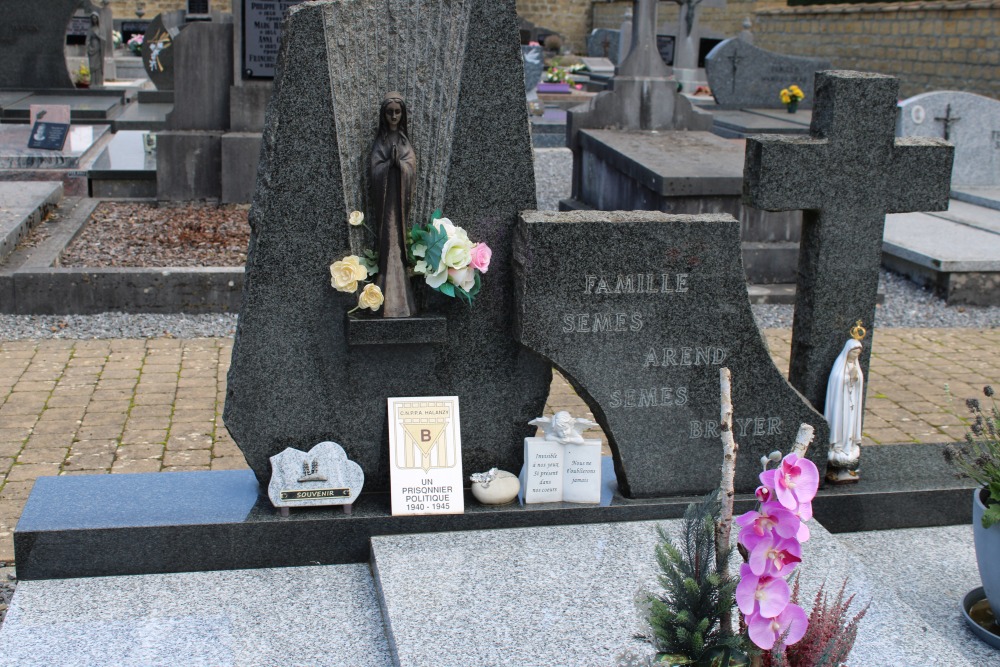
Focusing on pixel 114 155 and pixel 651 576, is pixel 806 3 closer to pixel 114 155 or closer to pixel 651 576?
pixel 114 155

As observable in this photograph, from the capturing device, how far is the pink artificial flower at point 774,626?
2080 millimetres

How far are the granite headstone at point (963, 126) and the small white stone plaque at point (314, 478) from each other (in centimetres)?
855

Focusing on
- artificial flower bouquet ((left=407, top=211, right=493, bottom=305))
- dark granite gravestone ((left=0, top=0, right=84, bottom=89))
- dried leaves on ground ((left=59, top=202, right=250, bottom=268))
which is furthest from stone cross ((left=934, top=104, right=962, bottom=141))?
dark granite gravestone ((left=0, top=0, right=84, bottom=89))

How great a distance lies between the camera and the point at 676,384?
13.4 ft

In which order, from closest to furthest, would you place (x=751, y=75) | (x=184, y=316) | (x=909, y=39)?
(x=184, y=316), (x=751, y=75), (x=909, y=39)

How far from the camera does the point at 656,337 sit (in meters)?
4.03

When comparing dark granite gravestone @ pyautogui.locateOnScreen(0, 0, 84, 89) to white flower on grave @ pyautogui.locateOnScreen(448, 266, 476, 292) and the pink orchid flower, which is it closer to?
white flower on grave @ pyautogui.locateOnScreen(448, 266, 476, 292)

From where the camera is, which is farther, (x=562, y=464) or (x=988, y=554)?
(x=562, y=464)

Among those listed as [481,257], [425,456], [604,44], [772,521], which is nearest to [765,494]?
[772,521]

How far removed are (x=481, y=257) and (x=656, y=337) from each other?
74 cm

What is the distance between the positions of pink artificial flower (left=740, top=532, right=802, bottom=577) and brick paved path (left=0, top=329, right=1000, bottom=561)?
3236 mm

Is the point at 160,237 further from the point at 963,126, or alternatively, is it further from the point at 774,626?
the point at 963,126

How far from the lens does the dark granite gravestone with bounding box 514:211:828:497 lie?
3920mm

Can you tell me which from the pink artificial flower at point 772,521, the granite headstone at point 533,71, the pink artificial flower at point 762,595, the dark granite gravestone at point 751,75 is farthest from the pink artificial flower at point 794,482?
the granite headstone at point 533,71
